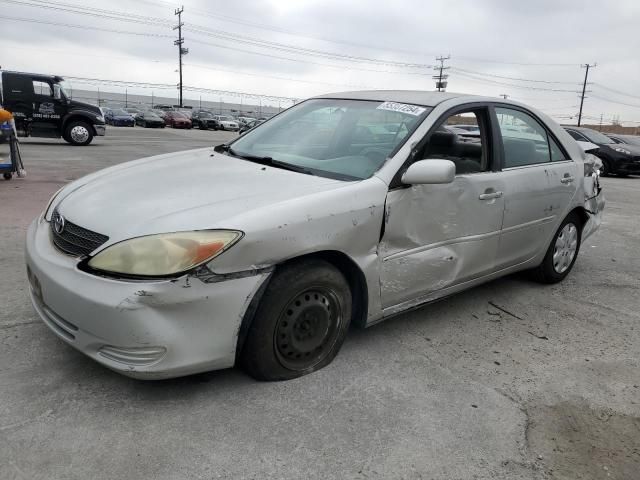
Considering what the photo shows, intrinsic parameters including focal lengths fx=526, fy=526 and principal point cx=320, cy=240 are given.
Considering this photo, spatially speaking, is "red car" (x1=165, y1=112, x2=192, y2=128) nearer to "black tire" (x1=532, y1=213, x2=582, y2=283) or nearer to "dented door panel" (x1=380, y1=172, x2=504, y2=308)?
"black tire" (x1=532, y1=213, x2=582, y2=283)

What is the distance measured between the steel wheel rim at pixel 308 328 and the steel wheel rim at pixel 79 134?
53.0 ft

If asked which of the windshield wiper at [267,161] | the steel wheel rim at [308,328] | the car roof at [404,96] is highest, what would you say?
the car roof at [404,96]

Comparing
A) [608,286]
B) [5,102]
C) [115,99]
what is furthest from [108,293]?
[115,99]

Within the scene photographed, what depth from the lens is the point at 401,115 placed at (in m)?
3.29

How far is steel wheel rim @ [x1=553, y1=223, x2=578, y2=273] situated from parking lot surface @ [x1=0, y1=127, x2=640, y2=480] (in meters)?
0.85

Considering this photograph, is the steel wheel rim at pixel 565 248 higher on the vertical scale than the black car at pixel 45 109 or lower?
lower

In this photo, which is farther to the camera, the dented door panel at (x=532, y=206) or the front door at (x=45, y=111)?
the front door at (x=45, y=111)

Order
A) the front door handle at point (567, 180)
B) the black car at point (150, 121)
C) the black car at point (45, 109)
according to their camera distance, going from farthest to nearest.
→ the black car at point (150, 121)
the black car at point (45, 109)
the front door handle at point (567, 180)

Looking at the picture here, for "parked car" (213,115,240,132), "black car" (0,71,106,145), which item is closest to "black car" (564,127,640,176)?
"black car" (0,71,106,145)

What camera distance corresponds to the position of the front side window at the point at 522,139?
3.74 meters

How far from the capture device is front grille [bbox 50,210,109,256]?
2.39 metres

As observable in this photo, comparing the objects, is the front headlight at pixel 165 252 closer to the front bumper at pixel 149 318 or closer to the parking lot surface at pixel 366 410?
the front bumper at pixel 149 318

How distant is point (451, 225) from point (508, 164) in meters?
0.83

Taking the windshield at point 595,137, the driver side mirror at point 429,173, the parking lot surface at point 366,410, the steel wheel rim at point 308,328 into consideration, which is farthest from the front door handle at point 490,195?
the windshield at point 595,137
